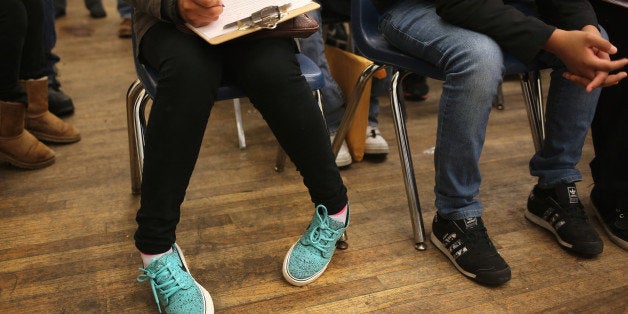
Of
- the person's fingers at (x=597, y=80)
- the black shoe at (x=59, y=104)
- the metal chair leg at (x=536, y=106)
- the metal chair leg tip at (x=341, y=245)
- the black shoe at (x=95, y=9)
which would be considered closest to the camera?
the person's fingers at (x=597, y=80)

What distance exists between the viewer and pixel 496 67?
1.12 metres

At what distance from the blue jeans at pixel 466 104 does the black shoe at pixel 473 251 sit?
0.08ft

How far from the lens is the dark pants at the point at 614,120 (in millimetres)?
1325

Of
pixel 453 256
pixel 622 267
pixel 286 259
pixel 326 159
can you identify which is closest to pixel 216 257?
pixel 286 259

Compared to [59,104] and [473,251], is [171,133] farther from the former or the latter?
[59,104]

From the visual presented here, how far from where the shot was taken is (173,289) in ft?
3.44

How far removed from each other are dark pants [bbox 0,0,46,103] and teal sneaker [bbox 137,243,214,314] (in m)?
0.80

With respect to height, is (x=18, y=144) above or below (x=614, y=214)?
below

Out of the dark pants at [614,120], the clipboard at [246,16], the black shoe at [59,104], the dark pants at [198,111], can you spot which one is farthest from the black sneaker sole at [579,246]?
the black shoe at [59,104]

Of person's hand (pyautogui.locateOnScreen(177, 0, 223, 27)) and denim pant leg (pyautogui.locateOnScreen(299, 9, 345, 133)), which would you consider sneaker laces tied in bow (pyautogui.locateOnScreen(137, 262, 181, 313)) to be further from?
denim pant leg (pyautogui.locateOnScreen(299, 9, 345, 133))

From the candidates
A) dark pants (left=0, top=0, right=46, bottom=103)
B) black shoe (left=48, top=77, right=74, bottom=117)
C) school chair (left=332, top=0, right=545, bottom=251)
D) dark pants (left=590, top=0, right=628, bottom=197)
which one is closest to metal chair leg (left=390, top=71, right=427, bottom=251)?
school chair (left=332, top=0, right=545, bottom=251)

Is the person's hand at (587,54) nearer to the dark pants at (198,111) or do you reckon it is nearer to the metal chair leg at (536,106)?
the metal chair leg at (536,106)

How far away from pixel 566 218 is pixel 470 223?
0.80ft

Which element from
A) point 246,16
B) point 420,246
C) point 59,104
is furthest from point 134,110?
point 59,104
